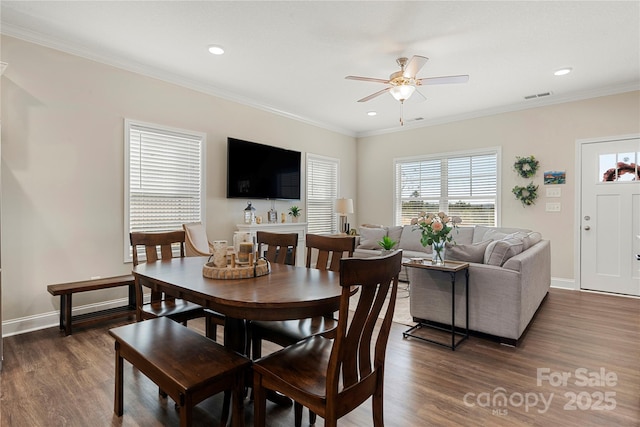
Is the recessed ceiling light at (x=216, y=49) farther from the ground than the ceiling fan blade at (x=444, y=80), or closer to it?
farther from the ground

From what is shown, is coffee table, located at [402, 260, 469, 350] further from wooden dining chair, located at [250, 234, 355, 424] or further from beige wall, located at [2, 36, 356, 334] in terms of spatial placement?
beige wall, located at [2, 36, 356, 334]

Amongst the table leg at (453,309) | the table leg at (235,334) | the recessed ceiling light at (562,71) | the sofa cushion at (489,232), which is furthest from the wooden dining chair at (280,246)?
the recessed ceiling light at (562,71)

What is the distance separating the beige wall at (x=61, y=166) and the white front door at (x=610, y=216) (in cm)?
568

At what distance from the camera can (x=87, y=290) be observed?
121 inches

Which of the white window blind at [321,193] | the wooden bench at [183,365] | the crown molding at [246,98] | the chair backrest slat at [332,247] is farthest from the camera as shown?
the white window blind at [321,193]

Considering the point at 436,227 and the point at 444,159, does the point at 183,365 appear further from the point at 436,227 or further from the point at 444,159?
the point at 444,159

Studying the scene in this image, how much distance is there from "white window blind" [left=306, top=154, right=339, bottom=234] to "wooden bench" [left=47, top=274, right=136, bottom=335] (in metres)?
3.30

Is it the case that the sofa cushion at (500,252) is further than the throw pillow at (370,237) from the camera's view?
No

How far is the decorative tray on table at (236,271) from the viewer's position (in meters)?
1.86

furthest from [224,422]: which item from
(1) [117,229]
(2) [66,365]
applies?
(1) [117,229]

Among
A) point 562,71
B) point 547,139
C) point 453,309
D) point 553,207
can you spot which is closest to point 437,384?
point 453,309

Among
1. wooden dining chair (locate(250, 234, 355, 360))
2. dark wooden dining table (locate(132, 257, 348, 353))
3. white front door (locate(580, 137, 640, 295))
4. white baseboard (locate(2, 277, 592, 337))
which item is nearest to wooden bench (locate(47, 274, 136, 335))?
white baseboard (locate(2, 277, 592, 337))

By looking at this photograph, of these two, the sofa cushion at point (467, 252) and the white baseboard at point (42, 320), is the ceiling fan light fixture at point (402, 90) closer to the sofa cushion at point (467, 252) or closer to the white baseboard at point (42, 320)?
the sofa cushion at point (467, 252)

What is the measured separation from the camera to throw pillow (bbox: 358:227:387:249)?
5663 mm
